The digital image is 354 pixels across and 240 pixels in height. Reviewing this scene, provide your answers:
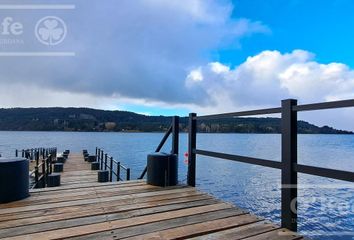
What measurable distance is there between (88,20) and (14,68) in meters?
4.97

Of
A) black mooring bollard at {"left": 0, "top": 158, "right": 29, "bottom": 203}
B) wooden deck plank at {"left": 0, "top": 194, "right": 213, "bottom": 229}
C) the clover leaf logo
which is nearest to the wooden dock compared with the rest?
wooden deck plank at {"left": 0, "top": 194, "right": 213, "bottom": 229}

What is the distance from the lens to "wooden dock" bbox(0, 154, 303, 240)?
2570 millimetres

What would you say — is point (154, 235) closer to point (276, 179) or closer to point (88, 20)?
point (88, 20)

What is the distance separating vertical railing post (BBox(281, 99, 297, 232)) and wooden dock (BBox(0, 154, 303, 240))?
0.51 ft

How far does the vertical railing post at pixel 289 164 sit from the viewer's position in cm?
271

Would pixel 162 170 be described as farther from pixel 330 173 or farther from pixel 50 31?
pixel 50 31

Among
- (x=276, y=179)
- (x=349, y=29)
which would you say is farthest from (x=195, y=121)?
(x=276, y=179)

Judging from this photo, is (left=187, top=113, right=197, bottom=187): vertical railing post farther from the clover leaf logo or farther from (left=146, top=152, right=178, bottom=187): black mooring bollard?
the clover leaf logo

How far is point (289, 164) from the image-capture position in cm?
273

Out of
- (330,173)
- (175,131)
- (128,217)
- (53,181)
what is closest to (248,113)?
(330,173)

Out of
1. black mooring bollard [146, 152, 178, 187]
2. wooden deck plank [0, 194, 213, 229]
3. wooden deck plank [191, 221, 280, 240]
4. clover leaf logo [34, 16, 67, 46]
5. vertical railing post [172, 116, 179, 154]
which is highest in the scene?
clover leaf logo [34, 16, 67, 46]

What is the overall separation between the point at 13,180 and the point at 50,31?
8026 millimetres

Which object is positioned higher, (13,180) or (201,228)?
(13,180)

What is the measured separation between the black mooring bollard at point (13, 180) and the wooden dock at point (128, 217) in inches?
4.8
